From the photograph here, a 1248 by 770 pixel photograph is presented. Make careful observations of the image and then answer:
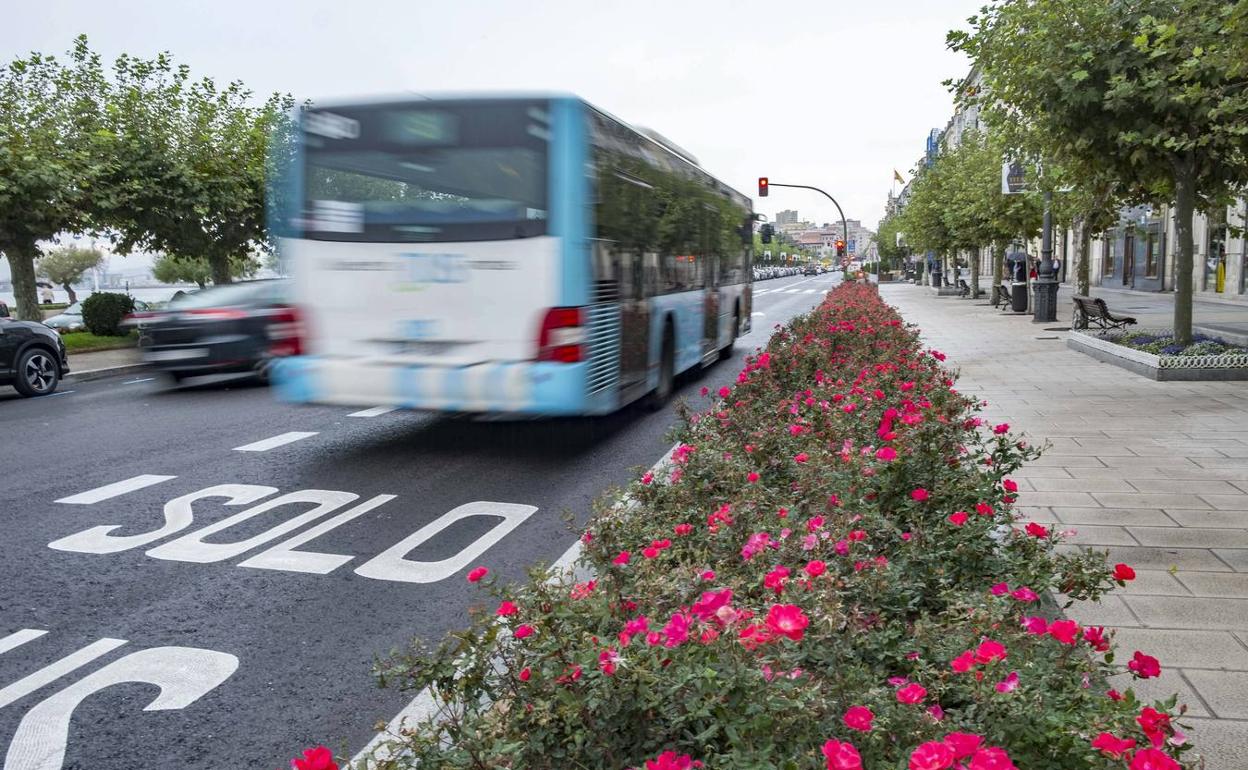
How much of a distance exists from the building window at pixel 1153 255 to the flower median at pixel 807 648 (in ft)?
129

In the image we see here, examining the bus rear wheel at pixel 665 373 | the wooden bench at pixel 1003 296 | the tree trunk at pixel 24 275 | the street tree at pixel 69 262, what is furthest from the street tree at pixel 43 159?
the street tree at pixel 69 262

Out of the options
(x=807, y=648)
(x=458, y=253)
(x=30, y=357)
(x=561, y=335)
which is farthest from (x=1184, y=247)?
(x=30, y=357)

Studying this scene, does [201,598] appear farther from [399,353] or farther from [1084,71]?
[1084,71]

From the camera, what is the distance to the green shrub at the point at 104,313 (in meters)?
24.0

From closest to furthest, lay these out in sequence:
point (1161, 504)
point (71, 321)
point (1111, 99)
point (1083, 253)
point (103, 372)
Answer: point (1161, 504)
point (1111, 99)
point (103, 372)
point (1083, 253)
point (71, 321)

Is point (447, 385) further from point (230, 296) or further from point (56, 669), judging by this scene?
point (230, 296)

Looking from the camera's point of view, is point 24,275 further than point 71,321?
No

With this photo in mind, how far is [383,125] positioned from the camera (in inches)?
320

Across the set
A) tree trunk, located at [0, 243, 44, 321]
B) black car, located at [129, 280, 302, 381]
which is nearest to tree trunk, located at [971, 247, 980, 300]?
black car, located at [129, 280, 302, 381]

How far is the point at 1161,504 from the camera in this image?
592cm

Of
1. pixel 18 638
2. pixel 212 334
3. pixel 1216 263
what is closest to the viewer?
pixel 18 638

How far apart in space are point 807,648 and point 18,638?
12.0 ft

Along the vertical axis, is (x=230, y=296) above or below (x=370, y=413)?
above

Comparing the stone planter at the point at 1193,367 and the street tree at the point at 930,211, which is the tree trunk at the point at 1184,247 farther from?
the street tree at the point at 930,211
